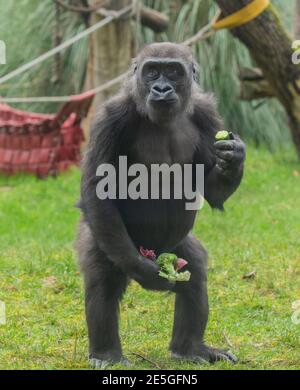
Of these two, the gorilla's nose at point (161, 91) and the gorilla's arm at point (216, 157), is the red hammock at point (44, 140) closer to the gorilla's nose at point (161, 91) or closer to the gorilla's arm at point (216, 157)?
the gorilla's arm at point (216, 157)

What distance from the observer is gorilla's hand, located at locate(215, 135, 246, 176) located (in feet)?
14.2

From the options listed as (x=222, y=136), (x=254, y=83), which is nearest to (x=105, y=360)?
Result: (x=222, y=136)

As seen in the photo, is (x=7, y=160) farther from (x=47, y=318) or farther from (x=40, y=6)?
(x=47, y=318)

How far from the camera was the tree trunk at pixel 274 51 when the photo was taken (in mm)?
7965

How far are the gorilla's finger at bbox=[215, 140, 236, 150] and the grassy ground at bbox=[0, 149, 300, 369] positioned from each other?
3.42ft

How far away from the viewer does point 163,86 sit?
425 cm

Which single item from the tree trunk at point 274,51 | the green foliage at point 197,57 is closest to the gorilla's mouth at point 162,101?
the tree trunk at point 274,51

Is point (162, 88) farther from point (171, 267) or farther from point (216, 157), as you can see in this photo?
point (171, 267)

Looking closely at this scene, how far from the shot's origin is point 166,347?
4879mm

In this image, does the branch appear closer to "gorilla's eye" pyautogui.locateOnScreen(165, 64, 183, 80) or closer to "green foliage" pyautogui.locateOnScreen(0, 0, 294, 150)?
"green foliage" pyautogui.locateOnScreen(0, 0, 294, 150)

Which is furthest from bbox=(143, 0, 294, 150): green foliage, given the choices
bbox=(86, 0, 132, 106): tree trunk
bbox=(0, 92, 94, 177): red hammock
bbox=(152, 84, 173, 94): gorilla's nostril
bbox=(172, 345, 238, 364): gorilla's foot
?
bbox=(152, 84, 173, 94): gorilla's nostril

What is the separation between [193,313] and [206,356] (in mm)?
219
